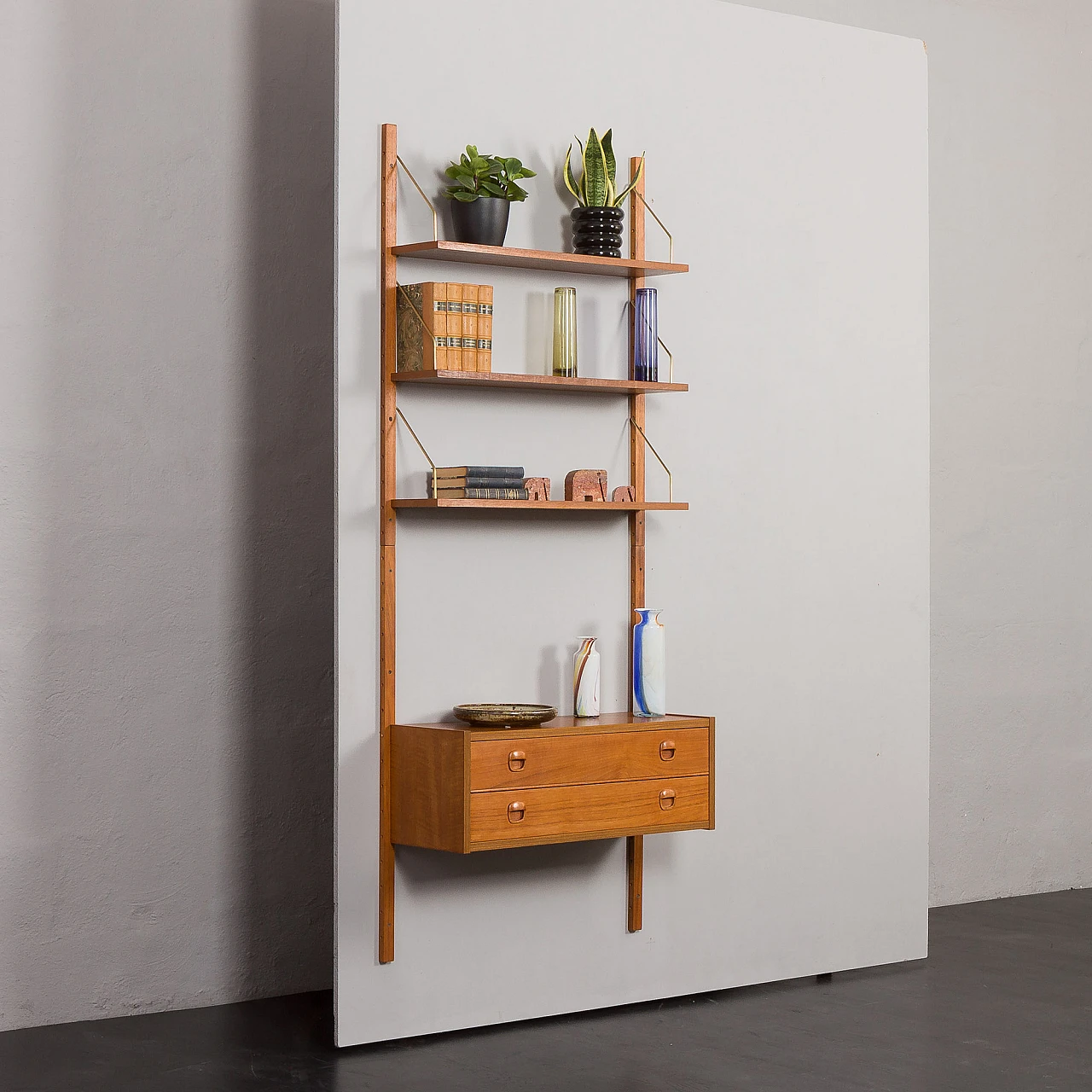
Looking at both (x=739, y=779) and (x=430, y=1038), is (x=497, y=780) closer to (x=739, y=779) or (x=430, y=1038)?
(x=430, y=1038)

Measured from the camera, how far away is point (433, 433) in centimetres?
399

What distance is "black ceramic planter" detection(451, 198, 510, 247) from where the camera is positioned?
390 cm

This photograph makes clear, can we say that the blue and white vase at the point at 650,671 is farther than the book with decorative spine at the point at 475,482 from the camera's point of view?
Yes

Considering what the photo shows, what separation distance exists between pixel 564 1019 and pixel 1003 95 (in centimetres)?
405

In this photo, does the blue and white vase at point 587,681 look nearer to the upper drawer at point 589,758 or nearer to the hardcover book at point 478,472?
the upper drawer at point 589,758

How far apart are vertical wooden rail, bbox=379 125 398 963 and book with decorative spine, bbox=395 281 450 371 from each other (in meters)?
0.03

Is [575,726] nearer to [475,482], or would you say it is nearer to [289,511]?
[475,482]

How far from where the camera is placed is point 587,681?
412cm

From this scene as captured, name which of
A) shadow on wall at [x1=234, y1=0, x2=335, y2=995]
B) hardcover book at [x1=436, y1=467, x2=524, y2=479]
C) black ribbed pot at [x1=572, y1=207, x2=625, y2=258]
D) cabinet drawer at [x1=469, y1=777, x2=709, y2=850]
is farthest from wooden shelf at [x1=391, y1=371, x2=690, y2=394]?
cabinet drawer at [x1=469, y1=777, x2=709, y2=850]

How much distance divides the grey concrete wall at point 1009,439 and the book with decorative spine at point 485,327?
8.17ft

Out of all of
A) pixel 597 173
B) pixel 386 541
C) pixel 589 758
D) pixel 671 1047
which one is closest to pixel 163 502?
pixel 386 541

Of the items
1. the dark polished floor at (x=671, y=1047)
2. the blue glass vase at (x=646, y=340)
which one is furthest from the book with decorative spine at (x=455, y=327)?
the dark polished floor at (x=671, y=1047)

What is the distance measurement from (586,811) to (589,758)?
142 mm

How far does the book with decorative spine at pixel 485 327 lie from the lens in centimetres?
386
